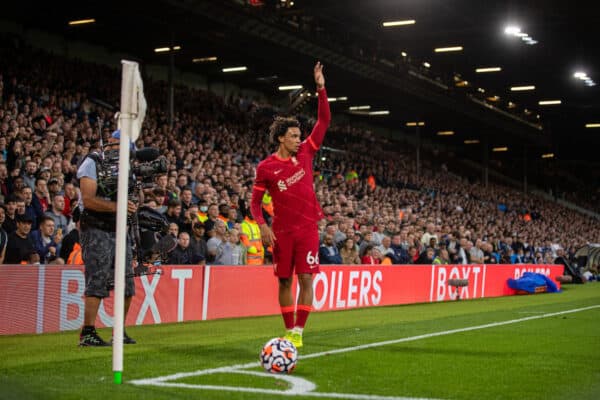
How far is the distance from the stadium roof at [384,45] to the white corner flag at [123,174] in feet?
64.5

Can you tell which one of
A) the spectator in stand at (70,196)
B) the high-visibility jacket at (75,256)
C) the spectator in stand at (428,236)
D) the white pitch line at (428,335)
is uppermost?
the spectator in stand at (70,196)

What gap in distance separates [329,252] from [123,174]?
1224cm

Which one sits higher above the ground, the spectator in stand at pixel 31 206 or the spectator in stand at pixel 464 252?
the spectator in stand at pixel 31 206

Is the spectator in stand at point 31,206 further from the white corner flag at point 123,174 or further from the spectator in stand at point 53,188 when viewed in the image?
the white corner flag at point 123,174

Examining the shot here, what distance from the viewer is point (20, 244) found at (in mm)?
11273

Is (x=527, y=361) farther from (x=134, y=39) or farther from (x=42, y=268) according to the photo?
(x=134, y=39)

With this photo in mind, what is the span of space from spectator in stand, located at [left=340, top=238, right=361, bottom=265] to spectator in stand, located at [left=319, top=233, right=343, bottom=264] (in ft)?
1.41

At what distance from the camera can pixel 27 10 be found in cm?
2667

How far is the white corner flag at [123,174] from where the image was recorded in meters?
5.15

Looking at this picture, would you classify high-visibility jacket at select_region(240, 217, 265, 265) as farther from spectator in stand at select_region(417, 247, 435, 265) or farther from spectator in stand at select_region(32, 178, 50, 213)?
spectator in stand at select_region(417, 247, 435, 265)

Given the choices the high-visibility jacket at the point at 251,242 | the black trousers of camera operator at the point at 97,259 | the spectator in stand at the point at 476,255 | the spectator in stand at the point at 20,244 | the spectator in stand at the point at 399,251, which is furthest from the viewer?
the spectator in stand at the point at 476,255

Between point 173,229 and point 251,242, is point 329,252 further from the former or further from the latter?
point 173,229

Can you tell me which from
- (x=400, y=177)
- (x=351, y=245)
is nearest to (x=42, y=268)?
(x=351, y=245)

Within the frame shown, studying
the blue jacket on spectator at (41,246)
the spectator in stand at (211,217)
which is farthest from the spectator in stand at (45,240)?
the spectator in stand at (211,217)
